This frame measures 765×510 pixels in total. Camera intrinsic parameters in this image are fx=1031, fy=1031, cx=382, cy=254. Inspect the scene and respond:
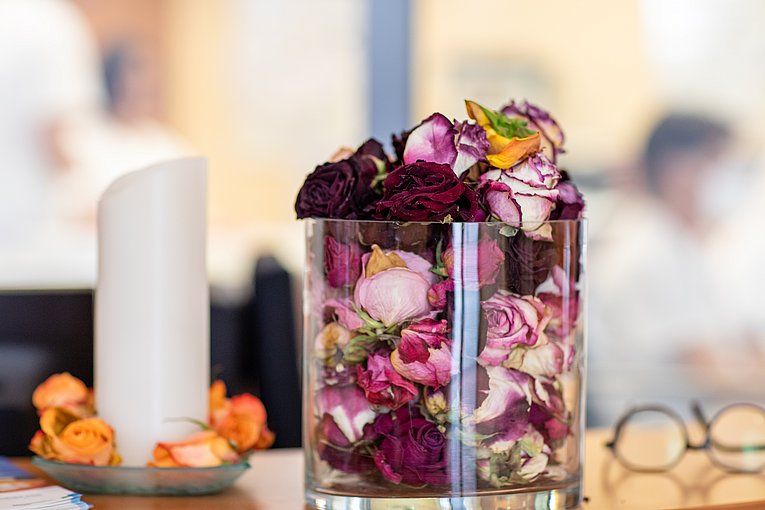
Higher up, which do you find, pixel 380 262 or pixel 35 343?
pixel 380 262

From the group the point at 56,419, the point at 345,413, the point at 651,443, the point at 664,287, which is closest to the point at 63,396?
the point at 56,419

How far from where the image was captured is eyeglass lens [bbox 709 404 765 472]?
32.0 inches

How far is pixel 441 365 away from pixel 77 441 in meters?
0.25

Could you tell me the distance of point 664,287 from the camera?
8.66ft

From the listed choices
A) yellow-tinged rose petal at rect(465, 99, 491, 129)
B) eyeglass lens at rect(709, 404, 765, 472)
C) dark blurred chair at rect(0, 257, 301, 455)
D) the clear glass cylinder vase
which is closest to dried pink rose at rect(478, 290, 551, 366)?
the clear glass cylinder vase

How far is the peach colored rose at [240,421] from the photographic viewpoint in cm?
70

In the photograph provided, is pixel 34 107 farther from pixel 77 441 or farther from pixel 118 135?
pixel 77 441

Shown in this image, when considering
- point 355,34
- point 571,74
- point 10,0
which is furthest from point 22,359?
point 571,74

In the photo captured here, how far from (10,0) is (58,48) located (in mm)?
135

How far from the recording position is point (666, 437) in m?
0.90

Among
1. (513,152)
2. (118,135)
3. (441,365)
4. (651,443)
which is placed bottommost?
(651,443)

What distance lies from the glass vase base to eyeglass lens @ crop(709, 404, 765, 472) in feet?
0.87

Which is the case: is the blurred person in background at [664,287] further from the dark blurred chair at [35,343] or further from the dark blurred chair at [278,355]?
the dark blurred chair at [35,343]

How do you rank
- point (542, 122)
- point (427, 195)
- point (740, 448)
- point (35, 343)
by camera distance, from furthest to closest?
point (35, 343) → point (740, 448) → point (542, 122) → point (427, 195)
